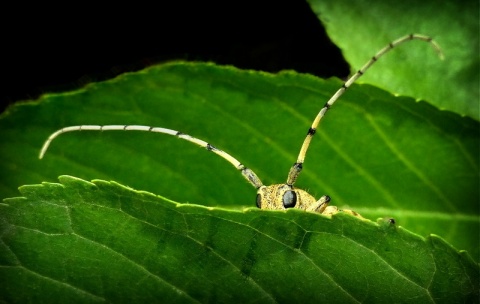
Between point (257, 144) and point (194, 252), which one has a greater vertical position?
point (257, 144)

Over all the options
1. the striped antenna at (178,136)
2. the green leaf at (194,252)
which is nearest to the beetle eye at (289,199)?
the striped antenna at (178,136)

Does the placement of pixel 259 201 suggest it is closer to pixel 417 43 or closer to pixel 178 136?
pixel 178 136

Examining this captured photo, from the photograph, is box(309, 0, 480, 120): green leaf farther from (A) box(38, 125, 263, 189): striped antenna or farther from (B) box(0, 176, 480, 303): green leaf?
(B) box(0, 176, 480, 303): green leaf

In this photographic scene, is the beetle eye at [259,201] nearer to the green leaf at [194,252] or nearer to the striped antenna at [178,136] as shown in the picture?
the striped antenna at [178,136]

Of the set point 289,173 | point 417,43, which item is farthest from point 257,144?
point 417,43

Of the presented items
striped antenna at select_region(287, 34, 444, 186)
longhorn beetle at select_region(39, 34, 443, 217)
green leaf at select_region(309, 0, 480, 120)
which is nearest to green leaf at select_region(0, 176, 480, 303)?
longhorn beetle at select_region(39, 34, 443, 217)
